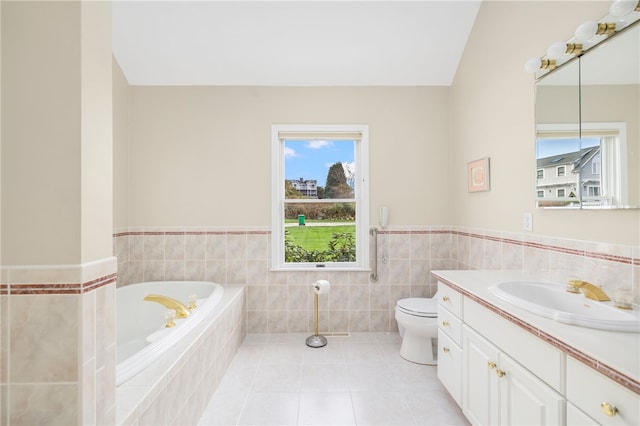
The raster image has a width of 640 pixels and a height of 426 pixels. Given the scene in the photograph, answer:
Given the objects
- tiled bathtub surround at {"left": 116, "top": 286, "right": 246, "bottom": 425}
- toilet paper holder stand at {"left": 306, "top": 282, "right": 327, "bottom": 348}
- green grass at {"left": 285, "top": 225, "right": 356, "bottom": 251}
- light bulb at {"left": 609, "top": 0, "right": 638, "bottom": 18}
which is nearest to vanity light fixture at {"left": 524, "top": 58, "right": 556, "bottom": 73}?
light bulb at {"left": 609, "top": 0, "right": 638, "bottom": 18}

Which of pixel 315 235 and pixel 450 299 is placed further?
pixel 315 235

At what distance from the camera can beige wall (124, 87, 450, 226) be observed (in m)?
2.82

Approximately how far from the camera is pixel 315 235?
301cm

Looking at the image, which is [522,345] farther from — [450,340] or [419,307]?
[419,307]

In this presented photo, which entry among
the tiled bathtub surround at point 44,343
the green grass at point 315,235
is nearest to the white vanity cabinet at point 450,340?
the green grass at point 315,235

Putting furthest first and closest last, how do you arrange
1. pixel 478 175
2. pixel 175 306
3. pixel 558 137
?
pixel 478 175 → pixel 175 306 → pixel 558 137

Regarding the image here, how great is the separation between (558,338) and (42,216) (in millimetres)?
1583

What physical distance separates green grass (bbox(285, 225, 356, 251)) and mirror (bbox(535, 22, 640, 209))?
5.48 ft

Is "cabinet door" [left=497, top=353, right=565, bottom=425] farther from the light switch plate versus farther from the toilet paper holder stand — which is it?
the toilet paper holder stand

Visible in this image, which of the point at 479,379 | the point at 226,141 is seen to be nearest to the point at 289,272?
the point at 226,141

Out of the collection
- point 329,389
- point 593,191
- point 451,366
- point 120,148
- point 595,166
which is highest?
point 120,148

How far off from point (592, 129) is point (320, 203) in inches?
80.6

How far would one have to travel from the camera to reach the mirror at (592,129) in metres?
1.24

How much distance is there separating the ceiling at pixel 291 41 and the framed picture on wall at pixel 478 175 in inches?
37.2
